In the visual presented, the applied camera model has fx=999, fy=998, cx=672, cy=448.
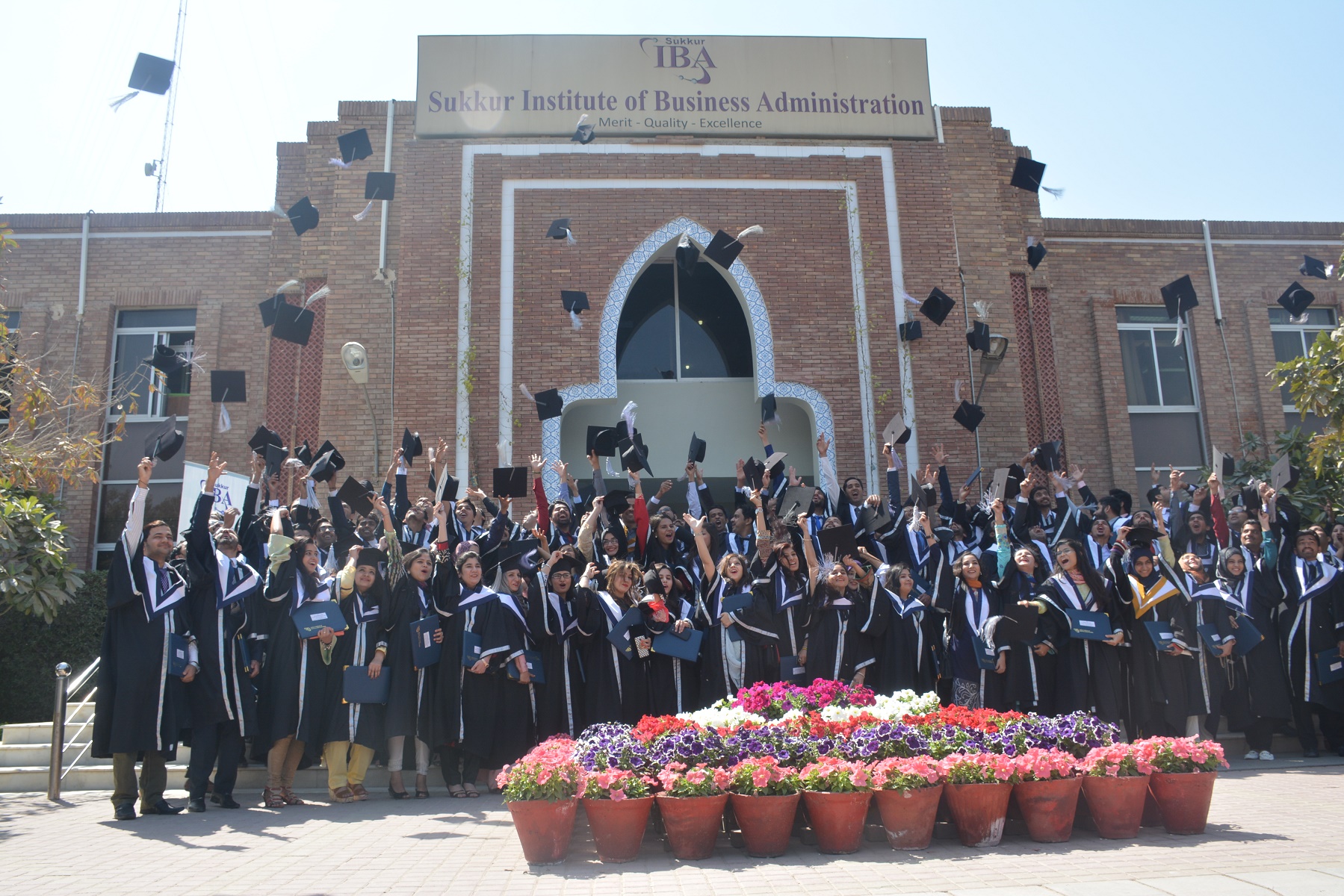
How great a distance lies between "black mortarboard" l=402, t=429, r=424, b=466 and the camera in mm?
10297

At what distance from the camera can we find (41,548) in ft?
34.1

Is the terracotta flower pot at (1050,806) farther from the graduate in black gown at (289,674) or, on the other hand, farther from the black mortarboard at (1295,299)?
the black mortarboard at (1295,299)

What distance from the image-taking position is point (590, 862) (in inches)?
191

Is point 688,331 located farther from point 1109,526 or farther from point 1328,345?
point 1328,345

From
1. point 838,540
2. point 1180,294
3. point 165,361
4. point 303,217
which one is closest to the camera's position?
point 838,540

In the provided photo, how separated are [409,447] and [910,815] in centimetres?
714

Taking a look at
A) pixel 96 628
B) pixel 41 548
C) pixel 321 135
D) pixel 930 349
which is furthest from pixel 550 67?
pixel 96 628

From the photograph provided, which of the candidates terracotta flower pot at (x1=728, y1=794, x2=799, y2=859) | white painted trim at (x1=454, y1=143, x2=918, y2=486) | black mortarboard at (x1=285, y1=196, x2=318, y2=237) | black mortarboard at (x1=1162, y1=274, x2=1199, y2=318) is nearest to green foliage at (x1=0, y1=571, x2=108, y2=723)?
black mortarboard at (x1=285, y1=196, x2=318, y2=237)

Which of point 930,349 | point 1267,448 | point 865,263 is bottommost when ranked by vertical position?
point 1267,448

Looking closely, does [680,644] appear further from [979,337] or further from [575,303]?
[979,337]

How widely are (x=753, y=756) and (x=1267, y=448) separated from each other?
12438mm

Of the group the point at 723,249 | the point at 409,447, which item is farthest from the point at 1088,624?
the point at 409,447

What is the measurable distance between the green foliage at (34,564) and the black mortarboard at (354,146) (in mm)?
5200

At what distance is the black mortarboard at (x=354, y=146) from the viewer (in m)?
12.0
